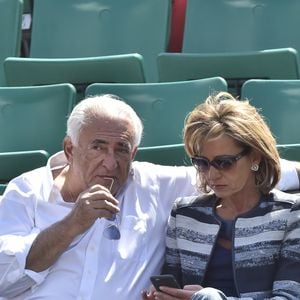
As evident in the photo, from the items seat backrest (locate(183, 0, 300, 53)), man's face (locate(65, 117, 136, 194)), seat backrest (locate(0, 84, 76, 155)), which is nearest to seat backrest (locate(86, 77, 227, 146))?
seat backrest (locate(0, 84, 76, 155))

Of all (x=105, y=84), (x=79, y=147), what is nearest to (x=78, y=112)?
(x=79, y=147)

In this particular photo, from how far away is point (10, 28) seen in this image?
5.08 m

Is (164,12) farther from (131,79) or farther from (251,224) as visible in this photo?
(251,224)

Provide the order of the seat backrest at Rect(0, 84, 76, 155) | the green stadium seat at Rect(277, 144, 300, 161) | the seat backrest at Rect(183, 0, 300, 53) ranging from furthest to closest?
the seat backrest at Rect(183, 0, 300, 53)
the seat backrest at Rect(0, 84, 76, 155)
the green stadium seat at Rect(277, 144, 300, 161)

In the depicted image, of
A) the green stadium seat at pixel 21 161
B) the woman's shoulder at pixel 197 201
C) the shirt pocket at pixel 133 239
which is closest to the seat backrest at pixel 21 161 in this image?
the green stadium seat at pixel 21 161

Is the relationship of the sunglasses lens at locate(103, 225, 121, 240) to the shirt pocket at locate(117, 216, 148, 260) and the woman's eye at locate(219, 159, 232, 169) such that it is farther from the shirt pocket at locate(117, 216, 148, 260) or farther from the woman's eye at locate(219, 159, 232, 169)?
the woman's eye at locate(219, 159, 232, 169)

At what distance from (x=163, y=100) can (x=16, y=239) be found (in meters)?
1.12

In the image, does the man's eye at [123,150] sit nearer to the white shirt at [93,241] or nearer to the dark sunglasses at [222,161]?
the white shirt at [93,241]

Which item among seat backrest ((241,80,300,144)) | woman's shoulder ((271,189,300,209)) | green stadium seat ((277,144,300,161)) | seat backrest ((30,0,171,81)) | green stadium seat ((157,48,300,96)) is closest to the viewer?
woman's shoulder ((271,189,300,209))

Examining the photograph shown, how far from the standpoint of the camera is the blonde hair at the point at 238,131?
8.83 feet

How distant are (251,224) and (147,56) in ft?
7.94

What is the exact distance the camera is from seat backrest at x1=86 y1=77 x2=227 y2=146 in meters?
3.70

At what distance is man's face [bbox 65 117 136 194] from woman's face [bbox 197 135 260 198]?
290 millimetres

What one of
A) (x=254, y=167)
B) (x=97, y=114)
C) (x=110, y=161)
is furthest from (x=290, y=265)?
(x=97, y=114)
